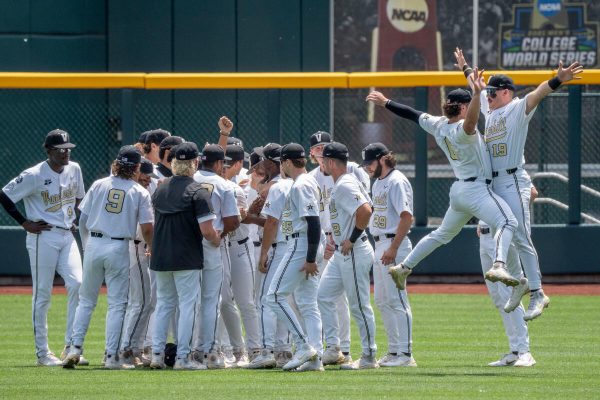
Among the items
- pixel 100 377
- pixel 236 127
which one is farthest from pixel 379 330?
pixel 236 127

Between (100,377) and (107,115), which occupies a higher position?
(107,115)

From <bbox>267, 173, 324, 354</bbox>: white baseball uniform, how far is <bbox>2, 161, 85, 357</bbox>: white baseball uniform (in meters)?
1.94

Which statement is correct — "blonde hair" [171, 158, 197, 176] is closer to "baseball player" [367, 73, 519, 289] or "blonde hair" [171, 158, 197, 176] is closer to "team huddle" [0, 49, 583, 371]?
"team huddle" [0, 49, 583, 371]

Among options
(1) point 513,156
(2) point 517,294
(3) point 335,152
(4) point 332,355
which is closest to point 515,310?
(2) point 517,294

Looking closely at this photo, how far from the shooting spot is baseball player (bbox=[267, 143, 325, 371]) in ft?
31.5

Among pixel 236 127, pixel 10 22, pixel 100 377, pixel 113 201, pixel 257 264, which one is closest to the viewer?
pixel 100 377

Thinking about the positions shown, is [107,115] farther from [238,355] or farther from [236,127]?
[238,355]

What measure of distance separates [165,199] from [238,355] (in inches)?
63.6

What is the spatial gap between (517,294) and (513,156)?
111 cm

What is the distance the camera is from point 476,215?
9.71 meters

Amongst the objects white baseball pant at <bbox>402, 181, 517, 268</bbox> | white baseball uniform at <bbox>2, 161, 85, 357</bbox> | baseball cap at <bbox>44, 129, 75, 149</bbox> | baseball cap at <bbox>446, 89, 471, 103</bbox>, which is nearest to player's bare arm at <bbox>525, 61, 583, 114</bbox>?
baseball cap at <bbox>446, 89, 471, 103</bbox>

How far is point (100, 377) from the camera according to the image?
935 cm

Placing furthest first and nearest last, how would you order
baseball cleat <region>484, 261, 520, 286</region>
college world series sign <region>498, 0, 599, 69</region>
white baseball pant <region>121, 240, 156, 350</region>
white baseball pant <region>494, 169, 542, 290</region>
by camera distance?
college world series sign <region>498, 0, 599, 69</region>, white baseball pant <region>121, 240, 156, 350</region>, white baseball pant <region>494, 169, 542, 290</region>, baseball cleat <region>484, 261, 520, 286</region>

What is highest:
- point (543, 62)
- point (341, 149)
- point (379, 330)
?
point (543, 62)
